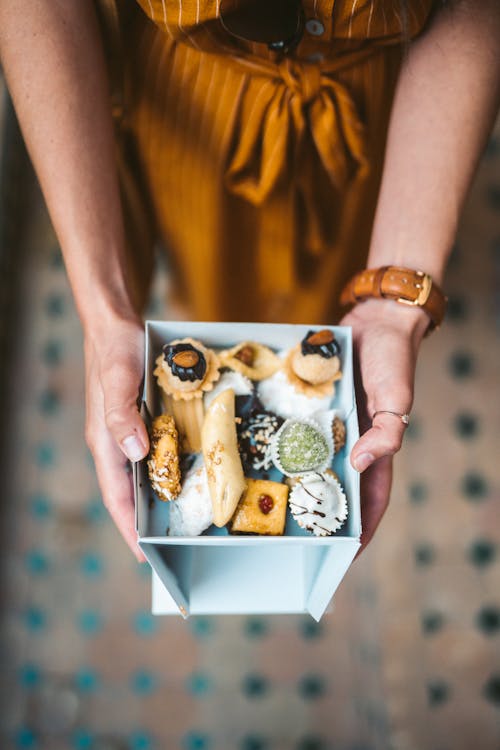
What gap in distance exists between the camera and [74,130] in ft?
2.71

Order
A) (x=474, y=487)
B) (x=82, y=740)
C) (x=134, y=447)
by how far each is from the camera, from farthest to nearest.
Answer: (x=474, y=487), (x=82, y=740), (x=134, y=447)

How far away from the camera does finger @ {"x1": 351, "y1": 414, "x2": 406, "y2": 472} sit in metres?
0.72

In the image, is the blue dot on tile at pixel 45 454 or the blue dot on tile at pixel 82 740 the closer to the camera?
the blue dot on tile at pixel 82 740

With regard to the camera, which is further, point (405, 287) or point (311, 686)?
point (311, 686)

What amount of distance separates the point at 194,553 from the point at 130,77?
2.29 feet

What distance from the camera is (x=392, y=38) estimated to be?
0.79m

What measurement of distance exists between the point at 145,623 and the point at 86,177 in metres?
1.14

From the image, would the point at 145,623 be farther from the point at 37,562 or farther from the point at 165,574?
the point at 165,574

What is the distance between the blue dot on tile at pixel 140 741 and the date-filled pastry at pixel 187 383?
103 cm

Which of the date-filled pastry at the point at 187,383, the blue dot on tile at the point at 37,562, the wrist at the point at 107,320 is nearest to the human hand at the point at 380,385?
the date-filled pastry at the point at 187,383

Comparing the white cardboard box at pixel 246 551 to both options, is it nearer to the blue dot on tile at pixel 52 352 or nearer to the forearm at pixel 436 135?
the forearm at pixel 436 135

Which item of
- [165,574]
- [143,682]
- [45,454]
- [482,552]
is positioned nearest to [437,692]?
[482,552]

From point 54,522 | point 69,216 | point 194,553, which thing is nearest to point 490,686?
point 194,553

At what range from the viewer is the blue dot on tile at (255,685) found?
1512 mm
